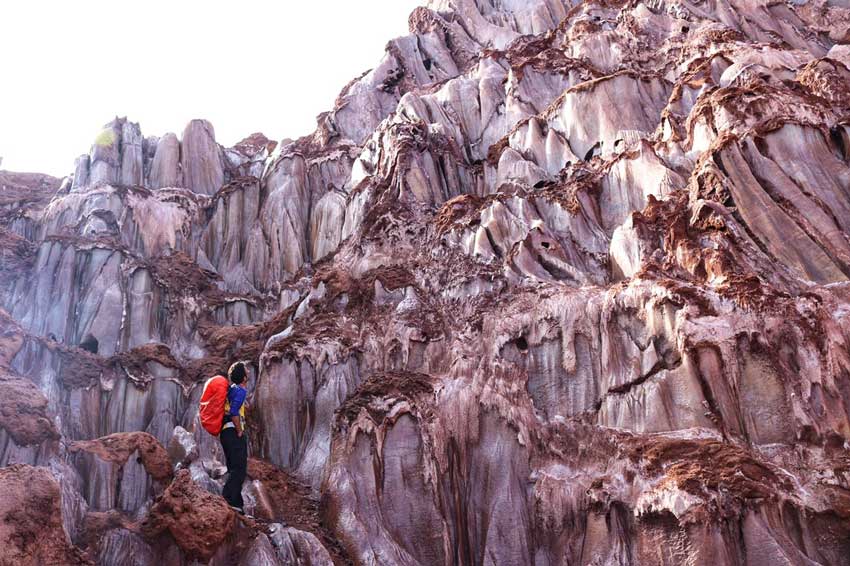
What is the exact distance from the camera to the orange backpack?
12438 mm

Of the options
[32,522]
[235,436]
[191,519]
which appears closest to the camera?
[32,522]

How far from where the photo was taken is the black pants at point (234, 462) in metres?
12.7

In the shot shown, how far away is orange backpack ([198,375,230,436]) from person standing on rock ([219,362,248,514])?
0.35 feet

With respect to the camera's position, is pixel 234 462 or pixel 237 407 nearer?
pixel 237 407

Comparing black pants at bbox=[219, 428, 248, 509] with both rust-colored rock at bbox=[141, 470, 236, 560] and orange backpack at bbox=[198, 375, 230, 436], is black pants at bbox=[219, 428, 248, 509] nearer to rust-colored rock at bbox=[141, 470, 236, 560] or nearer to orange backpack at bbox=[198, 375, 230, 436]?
orange backpack at bbox=[198, 375, 230, 436]

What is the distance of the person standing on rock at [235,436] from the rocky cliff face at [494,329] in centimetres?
42

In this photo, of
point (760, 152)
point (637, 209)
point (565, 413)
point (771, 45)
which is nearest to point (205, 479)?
point (565, 413)

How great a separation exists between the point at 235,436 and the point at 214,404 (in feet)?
2.15

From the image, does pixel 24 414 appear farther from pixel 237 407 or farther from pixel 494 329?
pixel 494 329

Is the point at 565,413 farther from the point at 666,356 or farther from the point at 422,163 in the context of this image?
the point at 422,163

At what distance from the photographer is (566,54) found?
1193 inches

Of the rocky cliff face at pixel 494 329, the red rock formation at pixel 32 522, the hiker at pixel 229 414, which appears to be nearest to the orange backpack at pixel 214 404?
the hiker at pixel 229 414

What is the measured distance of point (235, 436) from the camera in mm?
12719

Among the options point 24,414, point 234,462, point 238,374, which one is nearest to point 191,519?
point 234,462
